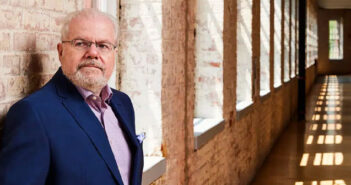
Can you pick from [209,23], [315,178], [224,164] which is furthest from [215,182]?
[315,178]

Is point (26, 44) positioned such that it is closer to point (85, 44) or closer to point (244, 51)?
point (85, 44)

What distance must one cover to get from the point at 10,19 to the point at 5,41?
7 centimetres

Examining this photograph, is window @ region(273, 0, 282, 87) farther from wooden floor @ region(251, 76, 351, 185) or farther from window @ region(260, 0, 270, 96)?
window @ region(260, 0, 270, 96)

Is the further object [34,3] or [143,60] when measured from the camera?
[143,60]

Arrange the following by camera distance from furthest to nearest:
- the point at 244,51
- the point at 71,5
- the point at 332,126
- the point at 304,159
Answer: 1. the point at 332,126
2. the point at 304,159
3. the point at 244,51
4. the point at 71,5

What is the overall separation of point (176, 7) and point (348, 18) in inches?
1274

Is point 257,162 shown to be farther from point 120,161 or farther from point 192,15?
point 120,161

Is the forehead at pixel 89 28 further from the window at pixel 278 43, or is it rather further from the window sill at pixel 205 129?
the window at pixel 278 43

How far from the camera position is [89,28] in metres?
1.93

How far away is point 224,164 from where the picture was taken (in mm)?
5523

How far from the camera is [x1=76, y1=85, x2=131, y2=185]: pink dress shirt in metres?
1.99

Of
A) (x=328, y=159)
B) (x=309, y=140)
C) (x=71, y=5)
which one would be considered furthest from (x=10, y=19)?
(x=309, y=140)

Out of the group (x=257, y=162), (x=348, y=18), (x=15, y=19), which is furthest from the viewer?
(x=348, y=18)

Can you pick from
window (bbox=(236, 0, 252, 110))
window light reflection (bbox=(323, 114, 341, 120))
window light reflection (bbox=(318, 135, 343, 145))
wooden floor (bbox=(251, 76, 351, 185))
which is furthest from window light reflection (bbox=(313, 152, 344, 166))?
window light reflection (bbox=(323, 114, 341, 120))
